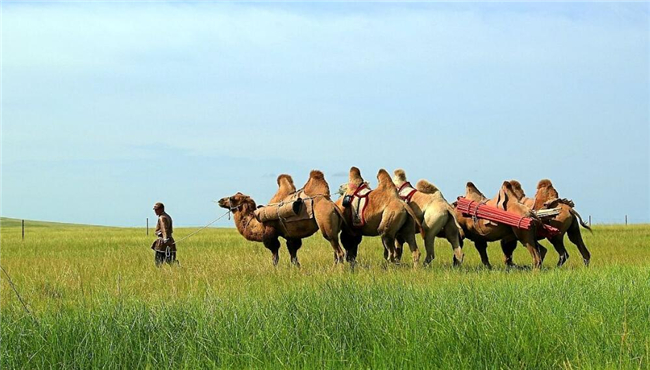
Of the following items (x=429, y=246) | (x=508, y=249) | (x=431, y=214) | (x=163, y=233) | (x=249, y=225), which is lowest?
(x=508, y=249)

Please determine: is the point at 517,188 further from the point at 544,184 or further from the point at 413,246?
the point at 413,246

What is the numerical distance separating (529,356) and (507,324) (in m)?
0.62

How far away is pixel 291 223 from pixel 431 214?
2.54 metres

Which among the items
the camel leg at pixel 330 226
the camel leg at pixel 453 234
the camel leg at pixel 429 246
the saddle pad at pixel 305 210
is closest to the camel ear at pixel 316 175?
the saddle pad at pixel 305 210

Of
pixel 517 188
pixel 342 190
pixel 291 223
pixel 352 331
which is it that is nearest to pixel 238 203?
pixel 291 223

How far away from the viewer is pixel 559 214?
1448 cm

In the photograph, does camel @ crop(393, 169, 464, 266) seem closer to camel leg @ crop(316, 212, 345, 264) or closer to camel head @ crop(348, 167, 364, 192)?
camel head @ crop(348, 167, 364, 192)

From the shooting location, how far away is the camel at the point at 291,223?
551 inches

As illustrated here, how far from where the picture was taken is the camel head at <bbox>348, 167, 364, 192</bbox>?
14.6m

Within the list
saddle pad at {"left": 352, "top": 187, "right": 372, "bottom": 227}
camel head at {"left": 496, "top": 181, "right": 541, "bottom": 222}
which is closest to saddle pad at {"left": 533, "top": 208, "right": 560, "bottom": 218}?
camel head at {"left": 496, "top": 181, "right": 541, "bottom": 222}

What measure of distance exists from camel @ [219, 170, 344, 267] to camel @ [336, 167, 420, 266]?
484 millimetres

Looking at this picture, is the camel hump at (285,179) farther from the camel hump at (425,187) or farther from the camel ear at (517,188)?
the camel ear at (517,188)

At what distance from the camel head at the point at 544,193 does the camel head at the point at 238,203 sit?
17.8 feet

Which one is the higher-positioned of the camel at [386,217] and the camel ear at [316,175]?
the camel ear at [316,175]
